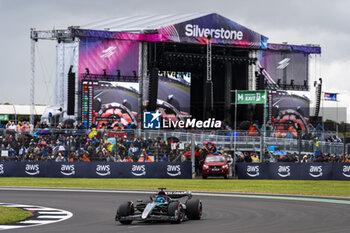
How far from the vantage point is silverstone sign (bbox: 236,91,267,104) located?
147ft

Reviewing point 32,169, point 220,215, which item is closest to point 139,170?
point 32,169

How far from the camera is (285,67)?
5891 centimetres

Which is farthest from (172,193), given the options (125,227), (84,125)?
(84,125)

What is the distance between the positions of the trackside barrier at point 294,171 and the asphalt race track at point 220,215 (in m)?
11.7

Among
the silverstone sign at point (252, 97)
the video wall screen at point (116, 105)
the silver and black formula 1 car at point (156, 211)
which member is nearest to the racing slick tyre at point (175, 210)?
the silver and black formula 1 car at point (156, 211)

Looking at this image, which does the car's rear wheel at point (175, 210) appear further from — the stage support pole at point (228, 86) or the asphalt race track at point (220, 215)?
the stage support pole at point (228, 86)

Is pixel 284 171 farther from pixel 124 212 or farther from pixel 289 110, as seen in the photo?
pixel 289 110

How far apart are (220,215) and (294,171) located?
64.1ft

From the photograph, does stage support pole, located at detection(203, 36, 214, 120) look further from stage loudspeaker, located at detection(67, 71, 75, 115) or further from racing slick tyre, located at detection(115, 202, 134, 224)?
racing slick tyre, located at detection(115, 202, 134, 224)

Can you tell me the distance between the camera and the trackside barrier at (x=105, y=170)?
3675cm

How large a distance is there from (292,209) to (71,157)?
21.6m

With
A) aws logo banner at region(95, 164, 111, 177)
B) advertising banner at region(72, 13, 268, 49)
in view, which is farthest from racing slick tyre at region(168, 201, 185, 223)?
advertising banner at region(72, 13, 268, 49)

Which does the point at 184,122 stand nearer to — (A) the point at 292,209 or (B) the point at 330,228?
(A) the point at 292,209

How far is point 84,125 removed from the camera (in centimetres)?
5112
